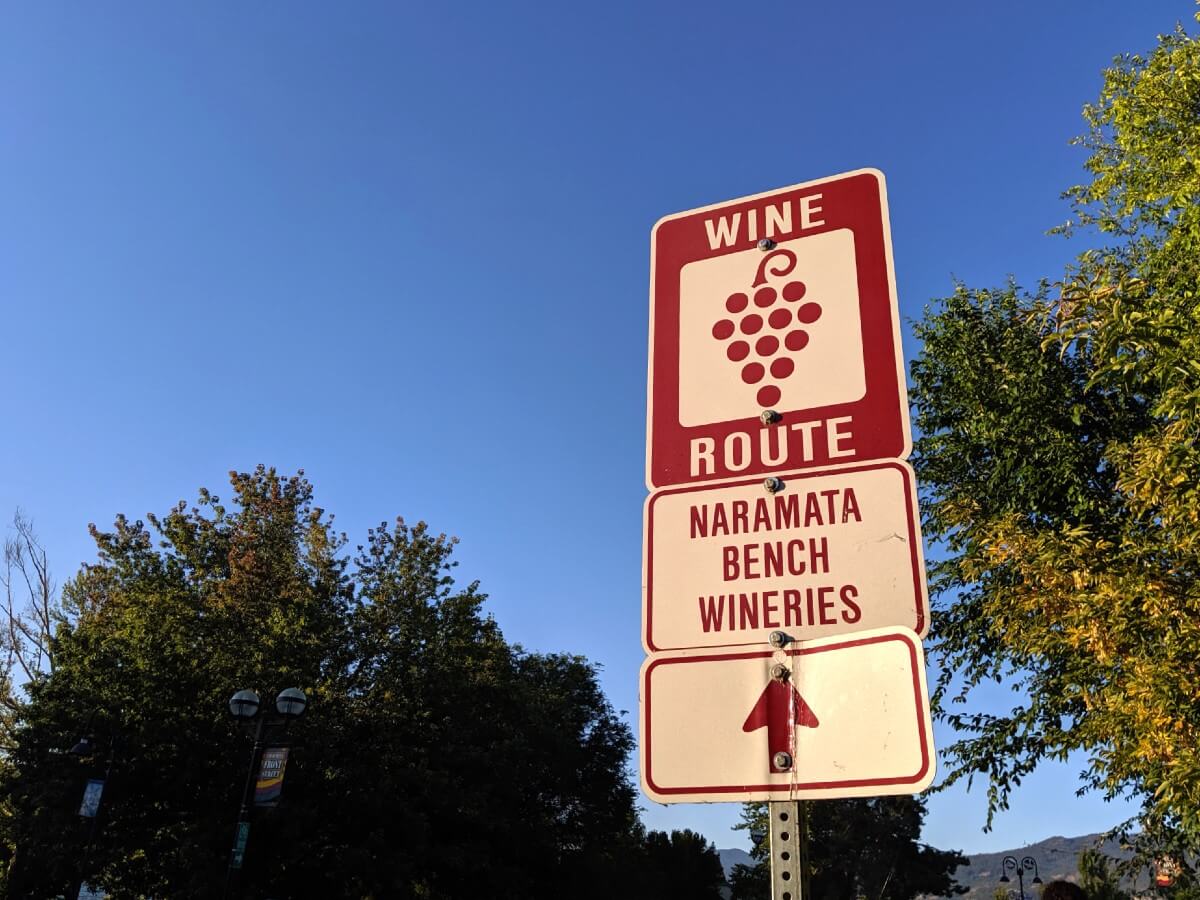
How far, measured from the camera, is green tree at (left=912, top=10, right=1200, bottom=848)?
31.3 ft

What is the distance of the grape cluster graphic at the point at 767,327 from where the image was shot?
2.62 m

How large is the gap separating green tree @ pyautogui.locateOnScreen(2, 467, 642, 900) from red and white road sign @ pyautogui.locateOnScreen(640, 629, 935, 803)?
2409 cm

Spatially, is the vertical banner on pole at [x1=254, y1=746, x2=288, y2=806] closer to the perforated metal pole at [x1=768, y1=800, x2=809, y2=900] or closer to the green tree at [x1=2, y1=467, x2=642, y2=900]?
the green tree at [x1=2, y1=467, x2=642, y2=900]

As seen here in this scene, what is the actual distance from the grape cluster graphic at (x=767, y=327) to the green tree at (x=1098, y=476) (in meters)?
7.94

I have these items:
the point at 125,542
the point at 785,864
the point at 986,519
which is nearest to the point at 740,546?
the point at 785,864

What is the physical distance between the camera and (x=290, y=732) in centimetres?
2445

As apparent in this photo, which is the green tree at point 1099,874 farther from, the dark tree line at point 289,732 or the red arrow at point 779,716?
the dark tree line at point 289,732

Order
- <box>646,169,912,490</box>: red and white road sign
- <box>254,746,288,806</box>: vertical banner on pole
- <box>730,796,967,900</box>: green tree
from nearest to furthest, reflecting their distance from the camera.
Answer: <box>646,169,912,490</box>: red and white road sign
<box>254,746,288,806</box>: vertical banner on pole
<box>730,796,967,900</box>: green tree

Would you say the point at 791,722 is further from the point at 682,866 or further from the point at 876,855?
the point at 876,855

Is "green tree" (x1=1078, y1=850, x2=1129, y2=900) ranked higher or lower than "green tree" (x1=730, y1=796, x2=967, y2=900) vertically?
lower

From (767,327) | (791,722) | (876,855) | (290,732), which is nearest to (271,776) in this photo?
(290,732)

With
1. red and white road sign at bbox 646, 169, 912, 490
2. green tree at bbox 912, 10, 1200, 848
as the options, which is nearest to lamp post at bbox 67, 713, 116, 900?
green tree at bbox 912, 10, 1200, 848

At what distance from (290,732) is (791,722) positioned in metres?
25.0

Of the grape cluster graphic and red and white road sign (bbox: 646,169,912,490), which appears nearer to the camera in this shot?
red and white road sign (bbox: 646,169,912,490)
